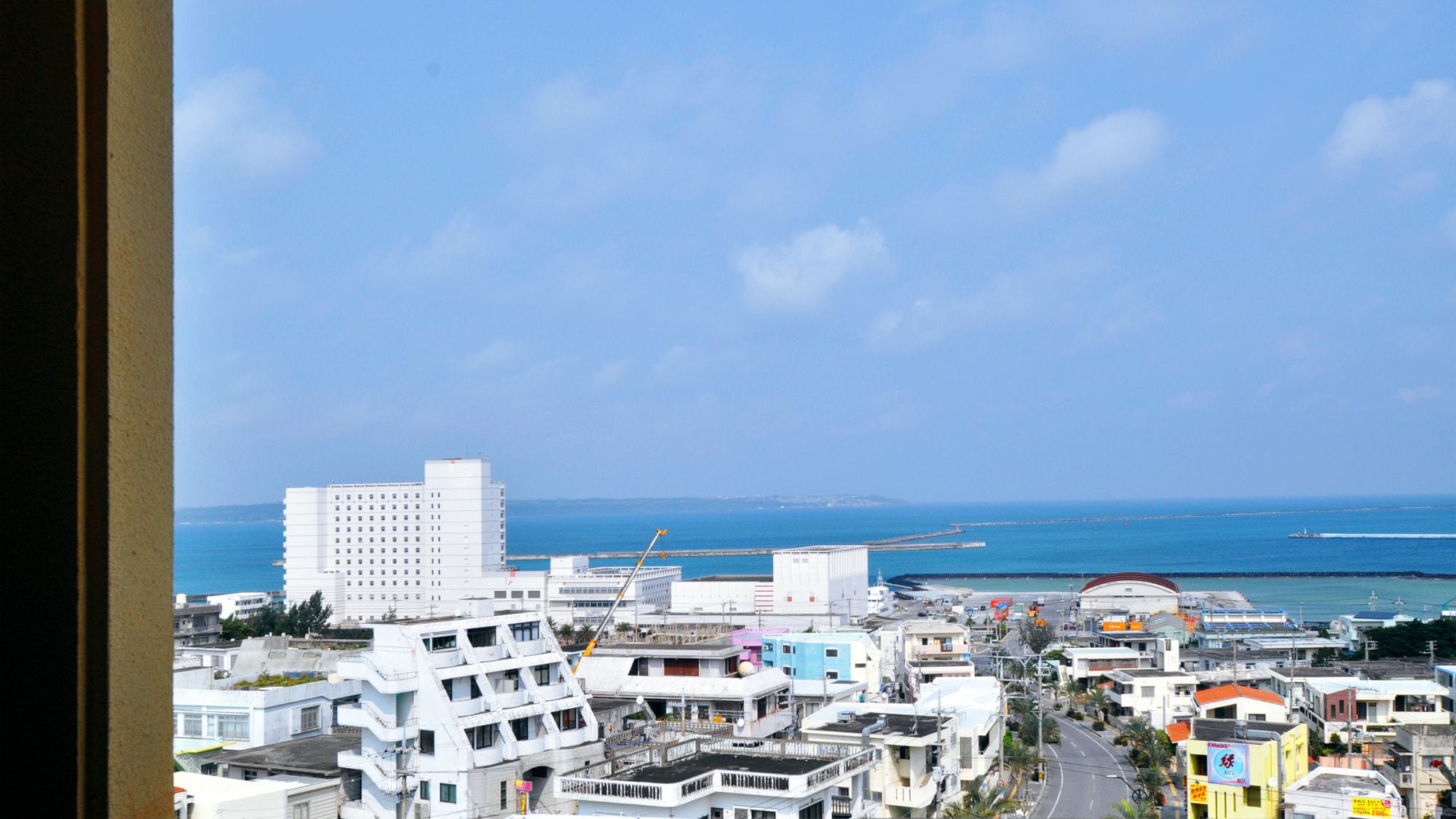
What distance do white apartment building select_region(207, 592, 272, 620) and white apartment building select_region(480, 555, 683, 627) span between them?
713 cm

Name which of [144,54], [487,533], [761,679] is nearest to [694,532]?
[487,533]

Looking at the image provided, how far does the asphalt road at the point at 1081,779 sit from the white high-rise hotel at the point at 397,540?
104 feet

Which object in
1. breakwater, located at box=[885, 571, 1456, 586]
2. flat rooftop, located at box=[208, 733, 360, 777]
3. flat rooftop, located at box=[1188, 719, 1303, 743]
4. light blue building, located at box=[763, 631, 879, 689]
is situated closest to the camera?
flat rooftop, located at box=[208, 733, 360, 777]

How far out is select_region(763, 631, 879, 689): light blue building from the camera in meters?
18.5

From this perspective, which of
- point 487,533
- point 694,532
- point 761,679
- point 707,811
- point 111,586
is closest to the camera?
point 111,586

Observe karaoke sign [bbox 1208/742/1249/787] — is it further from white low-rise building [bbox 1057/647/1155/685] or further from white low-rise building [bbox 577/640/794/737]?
white low-rise building [bbox 1057/647/1155/685]

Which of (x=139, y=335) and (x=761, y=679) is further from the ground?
(x=139, y=335)

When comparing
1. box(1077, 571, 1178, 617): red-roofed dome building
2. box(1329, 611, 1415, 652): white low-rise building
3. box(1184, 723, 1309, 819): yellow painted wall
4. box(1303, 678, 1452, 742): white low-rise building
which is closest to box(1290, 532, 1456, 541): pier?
box(1077, 571, 1178, 617): red-roofed dome building

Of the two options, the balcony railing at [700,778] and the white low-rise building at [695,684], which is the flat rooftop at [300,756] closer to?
the balcony railing at [700,778]

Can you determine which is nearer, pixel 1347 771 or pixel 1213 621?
pixel 1347 771

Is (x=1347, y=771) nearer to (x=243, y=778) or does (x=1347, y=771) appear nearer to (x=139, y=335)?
(x=243, y=778)

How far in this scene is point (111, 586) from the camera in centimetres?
79

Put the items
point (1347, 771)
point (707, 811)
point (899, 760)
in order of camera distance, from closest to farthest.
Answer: point (707, 811) < point (1347, 771) < point (899, 760)

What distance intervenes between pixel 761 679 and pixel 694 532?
105343 millimetres
